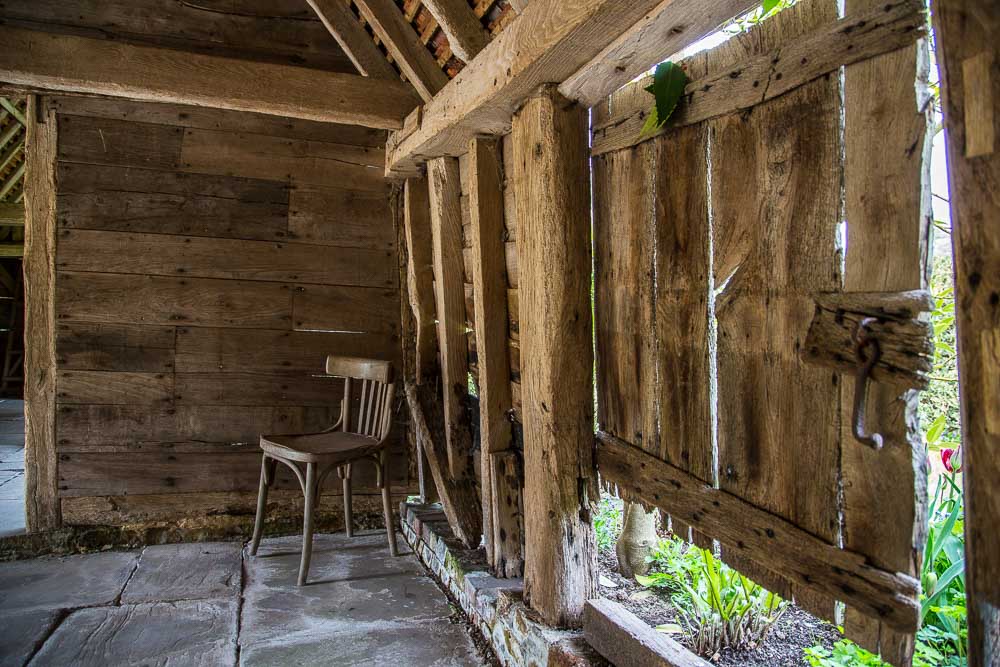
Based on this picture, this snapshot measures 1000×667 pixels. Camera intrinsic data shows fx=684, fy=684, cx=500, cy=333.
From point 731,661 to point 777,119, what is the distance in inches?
75.4

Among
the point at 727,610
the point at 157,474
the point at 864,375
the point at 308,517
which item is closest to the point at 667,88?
the point at 864,375

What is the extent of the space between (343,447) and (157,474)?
41.0 inches

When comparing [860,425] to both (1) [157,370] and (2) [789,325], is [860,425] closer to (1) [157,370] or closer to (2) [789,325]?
(2) [789,325]

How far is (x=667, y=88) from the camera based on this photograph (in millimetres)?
1530

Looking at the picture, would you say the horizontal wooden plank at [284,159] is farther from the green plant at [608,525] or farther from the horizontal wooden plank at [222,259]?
the green plant at [608,525]

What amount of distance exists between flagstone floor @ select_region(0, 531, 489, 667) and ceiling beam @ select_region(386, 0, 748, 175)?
1756mm

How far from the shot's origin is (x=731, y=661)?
7.84 ft

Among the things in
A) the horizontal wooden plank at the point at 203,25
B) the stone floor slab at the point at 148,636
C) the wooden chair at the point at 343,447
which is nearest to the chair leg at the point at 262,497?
the wooden chair at the point at 343,447

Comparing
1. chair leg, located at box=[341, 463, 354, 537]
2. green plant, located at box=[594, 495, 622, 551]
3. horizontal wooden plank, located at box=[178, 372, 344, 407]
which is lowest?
green plant, located at box=[594, 495, 622, 551]

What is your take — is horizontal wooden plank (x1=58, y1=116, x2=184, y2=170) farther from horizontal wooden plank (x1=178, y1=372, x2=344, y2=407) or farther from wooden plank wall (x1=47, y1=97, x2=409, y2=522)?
horizontal wooden plank (x1=178, y1=372, x2=344, y2=407)

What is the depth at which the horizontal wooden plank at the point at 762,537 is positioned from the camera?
3.62ft

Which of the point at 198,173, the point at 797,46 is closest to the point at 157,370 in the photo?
the point at 198,173

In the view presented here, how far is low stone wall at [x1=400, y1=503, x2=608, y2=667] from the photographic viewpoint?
6.15 ft

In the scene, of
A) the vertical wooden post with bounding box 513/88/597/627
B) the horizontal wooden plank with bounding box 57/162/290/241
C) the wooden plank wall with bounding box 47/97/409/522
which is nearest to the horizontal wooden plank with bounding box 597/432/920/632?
the vertical wooden post with bounding box 513/88/597/627
